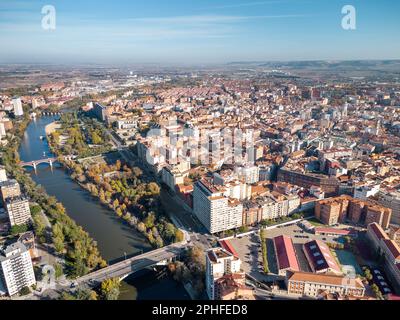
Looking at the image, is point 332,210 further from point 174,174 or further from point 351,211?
point 174,174

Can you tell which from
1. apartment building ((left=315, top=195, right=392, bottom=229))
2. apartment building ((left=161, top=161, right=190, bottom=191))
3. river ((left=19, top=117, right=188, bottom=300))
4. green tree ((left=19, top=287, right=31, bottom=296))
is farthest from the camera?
apartment building ((left=161, top=161, right=190, bottom=191))

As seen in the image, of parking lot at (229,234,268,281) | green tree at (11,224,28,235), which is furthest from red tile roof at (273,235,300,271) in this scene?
green tree at (11,224,28,235)

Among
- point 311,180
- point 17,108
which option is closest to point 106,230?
point 311,180

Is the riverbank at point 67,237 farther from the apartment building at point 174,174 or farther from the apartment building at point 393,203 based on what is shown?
the apartment building at point 393,203

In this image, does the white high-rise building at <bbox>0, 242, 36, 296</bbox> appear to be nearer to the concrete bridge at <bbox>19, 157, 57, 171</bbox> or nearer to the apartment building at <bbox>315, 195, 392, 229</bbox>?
the apartment building at <bbox>315, 195, 392, 229</bbox>

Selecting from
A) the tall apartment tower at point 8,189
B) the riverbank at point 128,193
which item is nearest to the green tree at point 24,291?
the riverbank at point 128,193

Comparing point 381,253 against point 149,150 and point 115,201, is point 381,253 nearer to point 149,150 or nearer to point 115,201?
point 115,201
